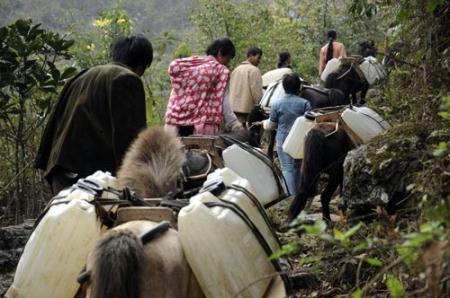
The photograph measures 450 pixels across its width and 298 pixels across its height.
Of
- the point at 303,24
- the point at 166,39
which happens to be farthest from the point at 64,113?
the point at 303,24

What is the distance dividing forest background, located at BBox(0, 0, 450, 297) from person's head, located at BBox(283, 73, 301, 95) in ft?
3.06

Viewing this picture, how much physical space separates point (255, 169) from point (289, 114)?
3.93 m

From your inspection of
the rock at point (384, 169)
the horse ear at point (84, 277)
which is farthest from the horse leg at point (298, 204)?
the horse ear at point (84, 277)

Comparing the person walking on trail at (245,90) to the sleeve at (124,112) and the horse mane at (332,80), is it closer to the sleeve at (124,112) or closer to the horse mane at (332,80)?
the horse mane at (332,80)

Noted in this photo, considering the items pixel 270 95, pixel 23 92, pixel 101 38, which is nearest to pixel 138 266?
pixel 23 92

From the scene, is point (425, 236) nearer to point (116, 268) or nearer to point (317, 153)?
point (116, 268)

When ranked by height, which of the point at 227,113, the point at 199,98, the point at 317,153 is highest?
the point at 199,98

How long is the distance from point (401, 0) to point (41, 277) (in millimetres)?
3259

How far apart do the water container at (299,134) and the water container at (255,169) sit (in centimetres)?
235

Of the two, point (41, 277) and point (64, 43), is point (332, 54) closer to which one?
point (64, 43)

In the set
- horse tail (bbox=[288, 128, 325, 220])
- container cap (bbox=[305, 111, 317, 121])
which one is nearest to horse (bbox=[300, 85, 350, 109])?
container cap (bbox=[305, 111, 317, 121])

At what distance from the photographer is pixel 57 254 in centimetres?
382

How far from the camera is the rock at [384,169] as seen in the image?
19.3 feet

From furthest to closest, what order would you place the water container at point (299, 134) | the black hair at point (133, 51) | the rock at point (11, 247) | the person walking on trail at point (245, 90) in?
the person walking on trail at point (245, 90)
the water container at point (299, 134)
the rock at point (11, 247)
the black hair at point (133, 51)
